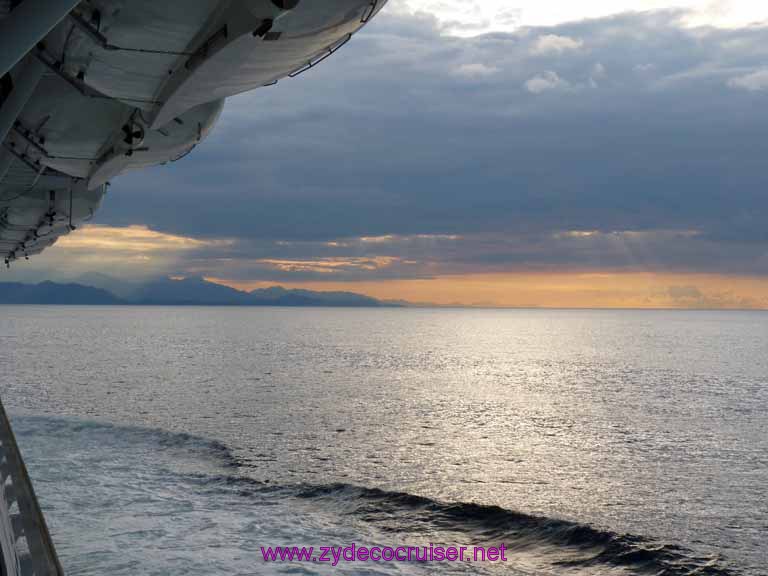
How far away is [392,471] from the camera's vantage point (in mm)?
28219

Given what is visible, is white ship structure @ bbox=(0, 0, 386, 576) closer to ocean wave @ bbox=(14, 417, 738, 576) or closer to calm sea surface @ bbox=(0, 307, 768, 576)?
calm sea surface @ bbox=(0, 307, 768, 576)

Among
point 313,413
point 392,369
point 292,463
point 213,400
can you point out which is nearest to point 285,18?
point 292,463

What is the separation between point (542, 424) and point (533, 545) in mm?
24251

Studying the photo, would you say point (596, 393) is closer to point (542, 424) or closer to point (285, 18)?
point (542, 424)

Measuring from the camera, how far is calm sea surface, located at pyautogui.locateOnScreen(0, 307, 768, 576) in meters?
18.0

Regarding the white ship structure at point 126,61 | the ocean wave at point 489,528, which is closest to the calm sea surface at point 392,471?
the ocean wave at point 489,528

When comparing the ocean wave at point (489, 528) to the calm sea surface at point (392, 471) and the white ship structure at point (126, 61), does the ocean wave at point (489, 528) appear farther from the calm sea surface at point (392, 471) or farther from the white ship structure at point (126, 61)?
the white ship structure at point (126, 61)

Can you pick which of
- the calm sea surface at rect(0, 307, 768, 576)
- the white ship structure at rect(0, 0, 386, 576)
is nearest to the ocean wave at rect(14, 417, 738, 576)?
the calm sea surface at rect(0, 307, 768, 576)

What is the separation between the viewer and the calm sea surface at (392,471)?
58.9ft

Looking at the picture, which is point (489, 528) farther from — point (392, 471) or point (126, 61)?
point (126, 61)

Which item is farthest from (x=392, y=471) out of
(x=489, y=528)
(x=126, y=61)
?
(x=126, y=61)

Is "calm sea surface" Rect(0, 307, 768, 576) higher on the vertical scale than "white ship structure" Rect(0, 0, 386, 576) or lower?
lower

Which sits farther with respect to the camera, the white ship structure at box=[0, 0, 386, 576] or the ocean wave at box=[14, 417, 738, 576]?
the ocean wave at box=[14, 417, 738, 576]

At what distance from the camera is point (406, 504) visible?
2312 cm
